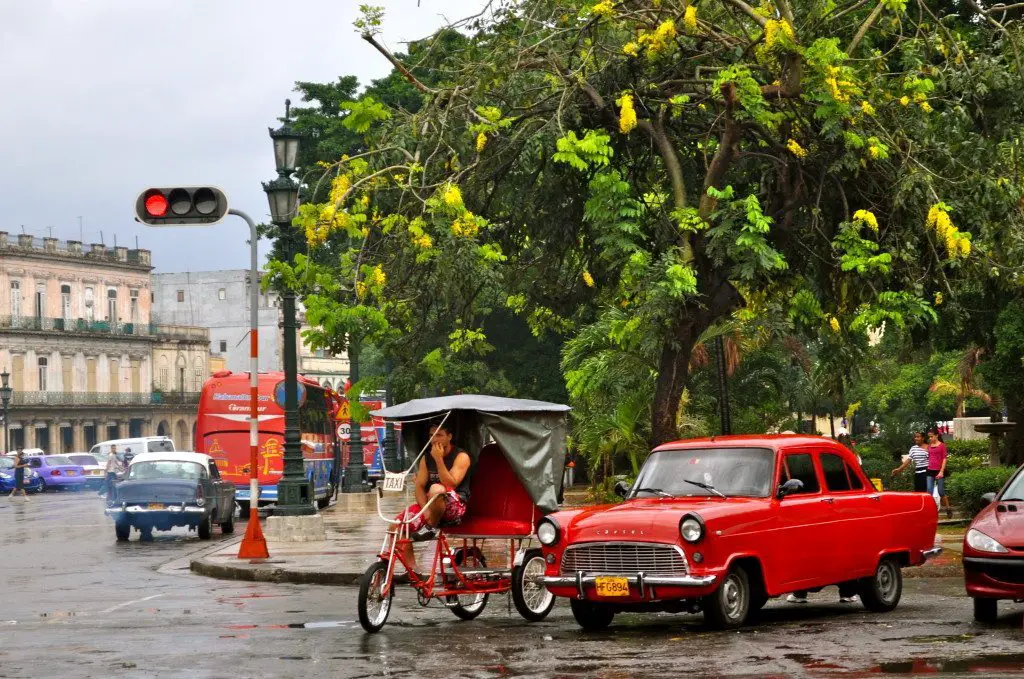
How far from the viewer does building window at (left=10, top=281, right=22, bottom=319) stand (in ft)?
321

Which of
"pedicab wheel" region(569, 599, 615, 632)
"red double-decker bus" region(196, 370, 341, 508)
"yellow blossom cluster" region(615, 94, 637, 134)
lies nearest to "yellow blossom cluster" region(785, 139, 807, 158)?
"yellow blossom cluster" region(615, 94, 637, 134)

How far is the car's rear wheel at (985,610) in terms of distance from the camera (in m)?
13.7

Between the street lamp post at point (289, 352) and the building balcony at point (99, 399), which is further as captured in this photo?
the building balcony at point (99, 399)

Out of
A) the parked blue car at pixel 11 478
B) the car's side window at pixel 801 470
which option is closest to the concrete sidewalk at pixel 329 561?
the car's side window at pixel 801 470

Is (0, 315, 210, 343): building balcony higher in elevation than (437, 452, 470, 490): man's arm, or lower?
higher

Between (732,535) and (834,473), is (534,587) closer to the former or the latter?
(732,535)

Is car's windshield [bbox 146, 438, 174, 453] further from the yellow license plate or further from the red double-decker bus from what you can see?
the yellow license plate

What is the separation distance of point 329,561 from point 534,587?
705 cm

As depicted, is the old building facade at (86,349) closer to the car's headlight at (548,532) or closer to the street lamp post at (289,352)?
the street lamp post at (289,352)

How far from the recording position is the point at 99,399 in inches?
4107

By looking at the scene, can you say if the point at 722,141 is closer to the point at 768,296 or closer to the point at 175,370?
the point at 768,296

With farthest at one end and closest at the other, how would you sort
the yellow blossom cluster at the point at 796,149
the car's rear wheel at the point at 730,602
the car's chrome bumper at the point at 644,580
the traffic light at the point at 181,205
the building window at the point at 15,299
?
the building window at the point at 15,299 → the traffic light at the point at 181,205 → the yellow blossom cluster at the point at 796,149 → the car's rear wheel at the point at 730,602 → the car's chrome bumper at the point at 644,580

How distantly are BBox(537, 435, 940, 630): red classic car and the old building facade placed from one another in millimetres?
86534

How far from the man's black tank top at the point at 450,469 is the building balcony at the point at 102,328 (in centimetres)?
8611
